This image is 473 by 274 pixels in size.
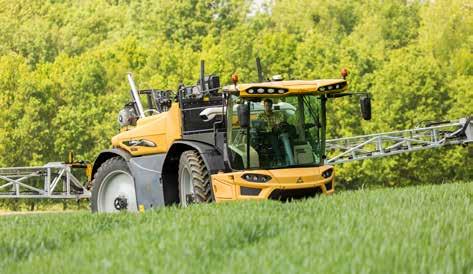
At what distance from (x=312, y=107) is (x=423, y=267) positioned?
10.3 metres

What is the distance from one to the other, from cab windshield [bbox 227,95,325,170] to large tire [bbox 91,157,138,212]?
300 centimetres

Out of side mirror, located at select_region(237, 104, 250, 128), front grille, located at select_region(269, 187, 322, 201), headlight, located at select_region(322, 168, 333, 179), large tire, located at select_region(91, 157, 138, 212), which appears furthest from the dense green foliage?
side mirror, located at select_region(237, 104, 250, 128)

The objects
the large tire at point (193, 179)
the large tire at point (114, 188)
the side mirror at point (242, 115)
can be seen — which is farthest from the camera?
the large tire at point (114, 188)

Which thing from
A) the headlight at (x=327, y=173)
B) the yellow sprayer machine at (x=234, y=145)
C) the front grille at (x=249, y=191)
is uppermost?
the yellow sprayer machine at (x=234, y=145)

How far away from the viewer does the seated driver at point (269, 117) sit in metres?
15.9

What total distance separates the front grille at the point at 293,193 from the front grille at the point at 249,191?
0.74ft

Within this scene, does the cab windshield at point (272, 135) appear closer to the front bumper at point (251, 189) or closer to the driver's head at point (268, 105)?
the driver's head at point (268, 105)

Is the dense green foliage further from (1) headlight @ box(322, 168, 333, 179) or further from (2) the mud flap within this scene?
(1) headlight @ box(322, 168, 333, 179)

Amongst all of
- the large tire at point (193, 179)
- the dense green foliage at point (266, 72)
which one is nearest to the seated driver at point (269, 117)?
the large tire at point (193, 179)

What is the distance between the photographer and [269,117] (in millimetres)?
15992

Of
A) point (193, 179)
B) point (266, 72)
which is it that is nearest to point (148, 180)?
point (193, 179)

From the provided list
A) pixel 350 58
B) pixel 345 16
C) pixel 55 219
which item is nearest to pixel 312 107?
pixel 55 219

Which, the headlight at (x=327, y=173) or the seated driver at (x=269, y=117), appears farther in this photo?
the headlight at (x=327, y=173)

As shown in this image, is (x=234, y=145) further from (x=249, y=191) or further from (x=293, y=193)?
(x=293, y=193)
